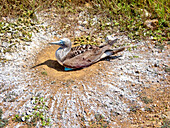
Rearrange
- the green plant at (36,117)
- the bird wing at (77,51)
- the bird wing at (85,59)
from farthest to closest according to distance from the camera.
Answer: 1. the bird wing at (77,51)
2. the bird wing at (85,59)
3. the green plant at (36,117)

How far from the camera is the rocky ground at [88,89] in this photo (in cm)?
583

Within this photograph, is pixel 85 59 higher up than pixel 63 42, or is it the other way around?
pixel 63 42

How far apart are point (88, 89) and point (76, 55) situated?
152cm

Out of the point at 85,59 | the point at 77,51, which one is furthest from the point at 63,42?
the point at 85,59

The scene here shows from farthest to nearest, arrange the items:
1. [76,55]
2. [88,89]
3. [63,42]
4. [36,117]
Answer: [76,55] < [63,42] < [88,89] < [36,117]

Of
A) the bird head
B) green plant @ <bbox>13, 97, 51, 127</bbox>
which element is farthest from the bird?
green plant @ <bbox>13, 97, 51, 127</bbox>

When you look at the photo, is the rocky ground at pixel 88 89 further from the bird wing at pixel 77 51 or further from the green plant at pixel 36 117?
the bird wing at pixel 77 51

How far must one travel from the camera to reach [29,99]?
657 cm

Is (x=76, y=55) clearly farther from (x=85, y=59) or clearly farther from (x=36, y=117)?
(x=36, y=117)

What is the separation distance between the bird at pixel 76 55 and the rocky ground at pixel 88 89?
0.87 ft

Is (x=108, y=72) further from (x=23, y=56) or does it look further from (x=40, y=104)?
(x=23, y=56)

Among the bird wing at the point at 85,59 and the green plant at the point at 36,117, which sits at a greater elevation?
the bird wing at the point at 85,59

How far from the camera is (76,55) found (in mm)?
7723

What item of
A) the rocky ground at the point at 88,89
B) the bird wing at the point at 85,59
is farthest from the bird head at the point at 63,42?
the rocky ground at the point at 88,89
